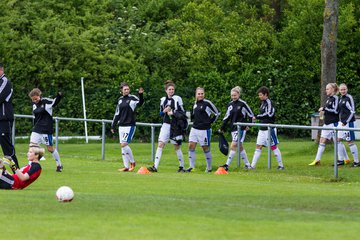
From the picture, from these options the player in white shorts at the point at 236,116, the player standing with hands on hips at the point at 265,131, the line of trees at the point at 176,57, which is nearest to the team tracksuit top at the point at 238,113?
the player in white shorts at the point at 236,116

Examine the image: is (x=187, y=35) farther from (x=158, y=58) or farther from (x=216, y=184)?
(x=216, y=184)

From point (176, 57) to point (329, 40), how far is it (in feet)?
56.7

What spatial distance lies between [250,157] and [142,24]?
22624 mm

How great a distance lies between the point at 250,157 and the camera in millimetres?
31031

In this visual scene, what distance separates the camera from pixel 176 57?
48406 mm

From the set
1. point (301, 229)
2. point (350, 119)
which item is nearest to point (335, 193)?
point (301, 229)

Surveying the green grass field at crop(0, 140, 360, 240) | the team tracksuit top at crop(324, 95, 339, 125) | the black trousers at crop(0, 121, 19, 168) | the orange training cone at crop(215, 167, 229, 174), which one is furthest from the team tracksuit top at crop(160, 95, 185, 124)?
the black trousers at crop(0, 121, 19, 168)

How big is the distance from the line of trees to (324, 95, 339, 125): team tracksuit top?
45.6 feet

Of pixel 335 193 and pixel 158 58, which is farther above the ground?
pixel 158 58

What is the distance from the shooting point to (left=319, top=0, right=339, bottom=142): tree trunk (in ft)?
103

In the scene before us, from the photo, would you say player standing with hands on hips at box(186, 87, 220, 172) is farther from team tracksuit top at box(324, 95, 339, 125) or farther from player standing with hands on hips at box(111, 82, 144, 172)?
team tracksuit top at box(324, 95, 339, 125)

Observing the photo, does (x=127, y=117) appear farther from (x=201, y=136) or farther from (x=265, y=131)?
(x=265, y=131)

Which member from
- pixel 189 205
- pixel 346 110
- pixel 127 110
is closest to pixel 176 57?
pixel 127 110

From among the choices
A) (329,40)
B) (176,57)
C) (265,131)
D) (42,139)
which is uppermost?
(176,57)
